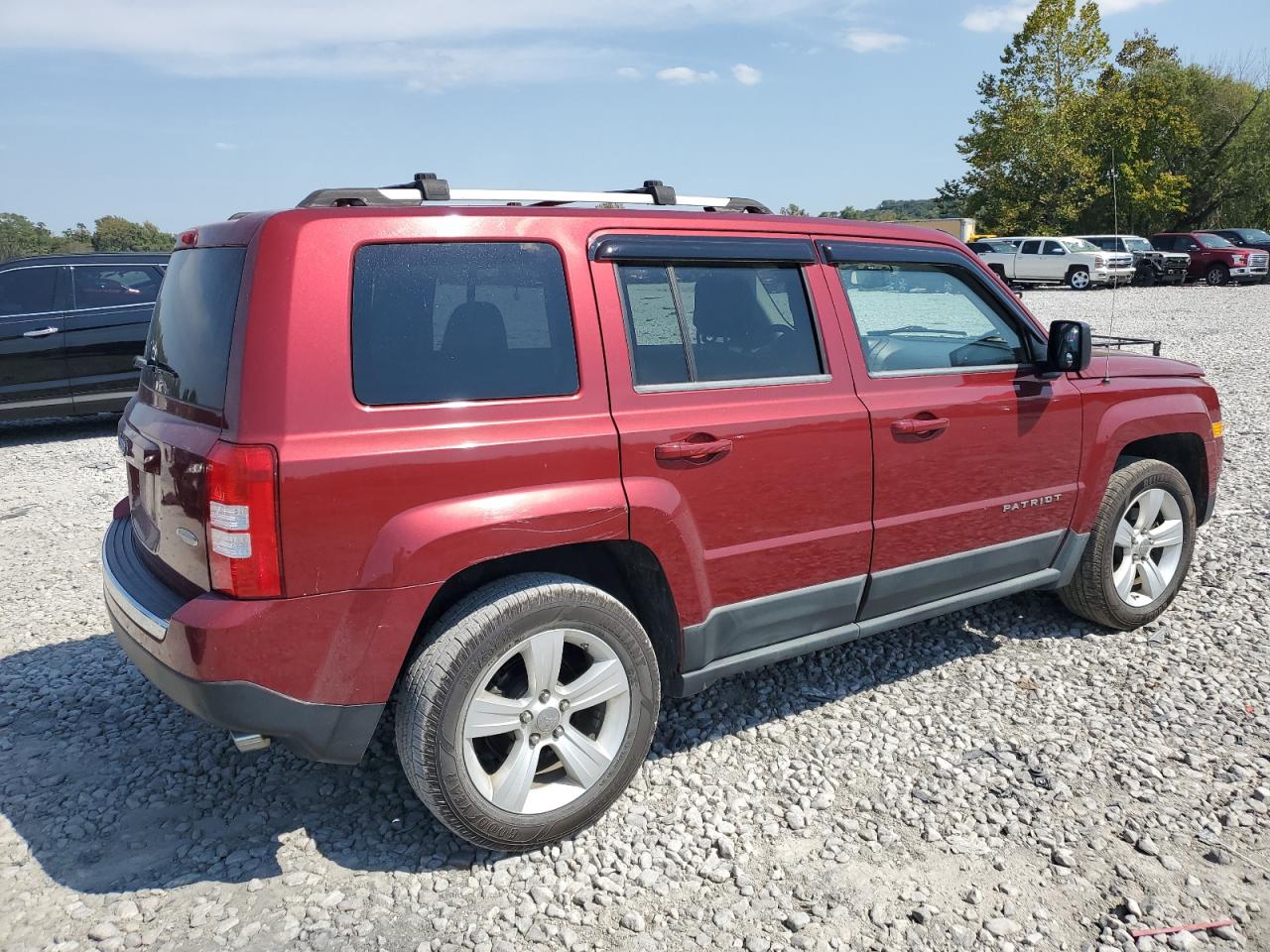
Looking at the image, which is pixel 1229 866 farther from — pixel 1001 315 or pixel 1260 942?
pixel 1001 315

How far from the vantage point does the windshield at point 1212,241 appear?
29109 millimetres

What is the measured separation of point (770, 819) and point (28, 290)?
9013 millimetres

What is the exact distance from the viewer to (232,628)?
8.17 feet

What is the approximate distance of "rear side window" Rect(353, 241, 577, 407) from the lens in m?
2.67

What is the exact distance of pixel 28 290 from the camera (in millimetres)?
9094

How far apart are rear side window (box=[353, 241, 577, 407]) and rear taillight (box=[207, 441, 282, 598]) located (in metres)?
0.33

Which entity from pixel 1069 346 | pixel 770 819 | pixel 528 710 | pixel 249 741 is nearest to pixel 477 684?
pixel 528 710

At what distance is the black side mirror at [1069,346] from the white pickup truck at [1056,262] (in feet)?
87.4

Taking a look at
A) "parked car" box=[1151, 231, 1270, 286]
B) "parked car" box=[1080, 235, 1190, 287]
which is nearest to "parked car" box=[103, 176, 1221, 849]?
"parked car" box=[1080, 235, 1190, 287]

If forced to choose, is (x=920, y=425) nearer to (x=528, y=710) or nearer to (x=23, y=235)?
(x=528, y=710)

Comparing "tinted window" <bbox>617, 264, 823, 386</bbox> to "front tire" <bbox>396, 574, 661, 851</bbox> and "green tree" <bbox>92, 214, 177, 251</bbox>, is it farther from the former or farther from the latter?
"green tree" <bbox>92, 214, 177, 251</bbox>

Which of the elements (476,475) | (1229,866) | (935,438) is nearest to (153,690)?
(476,475)

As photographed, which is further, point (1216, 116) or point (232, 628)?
point (1216, 116)

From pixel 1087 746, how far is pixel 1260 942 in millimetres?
1003
